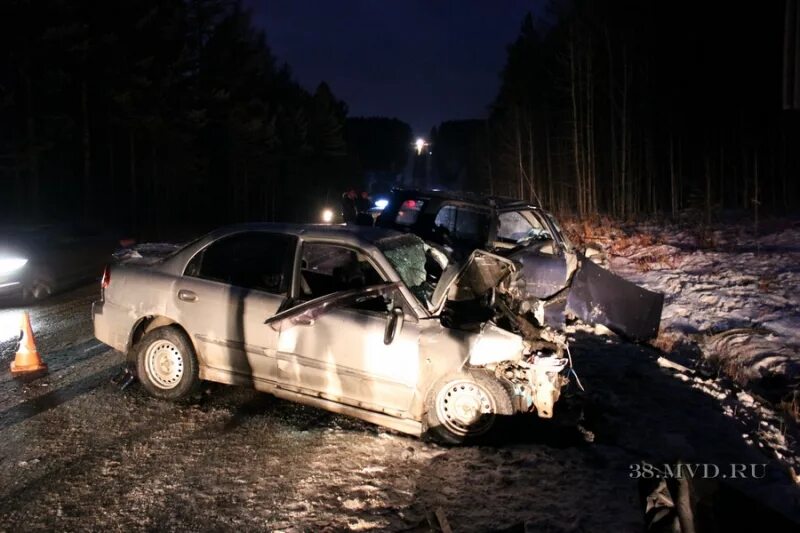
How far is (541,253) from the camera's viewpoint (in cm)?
783

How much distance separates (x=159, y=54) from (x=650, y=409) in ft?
94.8

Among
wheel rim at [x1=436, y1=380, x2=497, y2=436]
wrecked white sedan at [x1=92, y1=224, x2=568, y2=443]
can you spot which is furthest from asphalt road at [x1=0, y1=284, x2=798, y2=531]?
wrecked white sedan at [x1=92, y1=224, x2=568, y2=443]

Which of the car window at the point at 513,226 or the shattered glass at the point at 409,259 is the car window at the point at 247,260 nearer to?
the shattered glass at the point at 409,259

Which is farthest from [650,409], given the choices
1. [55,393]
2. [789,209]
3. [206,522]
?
[789,209]

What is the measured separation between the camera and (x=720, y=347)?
24.1 feet

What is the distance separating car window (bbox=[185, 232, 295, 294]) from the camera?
5355 millimetres

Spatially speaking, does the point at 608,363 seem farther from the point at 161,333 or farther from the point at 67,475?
the point at 67,475

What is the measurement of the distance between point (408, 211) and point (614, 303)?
9.59 ft

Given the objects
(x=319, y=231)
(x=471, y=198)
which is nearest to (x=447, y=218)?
(x=471, y=198)

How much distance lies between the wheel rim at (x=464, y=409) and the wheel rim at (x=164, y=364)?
7.93 ft

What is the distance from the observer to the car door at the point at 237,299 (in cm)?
520

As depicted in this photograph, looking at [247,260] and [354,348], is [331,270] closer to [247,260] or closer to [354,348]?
[247,260]

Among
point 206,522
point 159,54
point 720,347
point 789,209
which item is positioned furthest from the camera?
point 159,54
